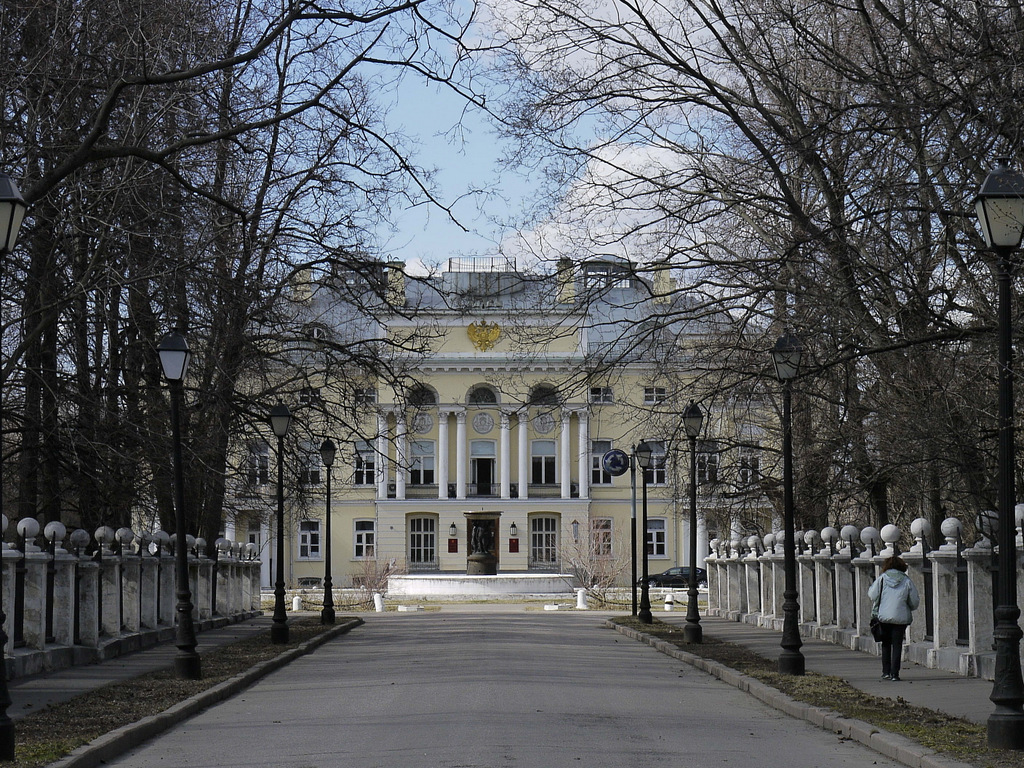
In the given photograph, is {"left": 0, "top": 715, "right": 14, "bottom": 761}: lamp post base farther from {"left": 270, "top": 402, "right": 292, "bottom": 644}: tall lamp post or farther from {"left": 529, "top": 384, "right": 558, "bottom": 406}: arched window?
{"left": 270, "top": 402, "right": 292, "bottom": 644}: tall lamp post

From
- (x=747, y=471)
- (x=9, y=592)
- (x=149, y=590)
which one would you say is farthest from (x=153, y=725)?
(x=747, y=471)

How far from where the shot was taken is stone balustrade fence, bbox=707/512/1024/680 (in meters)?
17.0

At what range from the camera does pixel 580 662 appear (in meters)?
22.2

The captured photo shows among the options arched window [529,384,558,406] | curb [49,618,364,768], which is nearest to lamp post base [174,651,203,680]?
curb [49,618,364,768]

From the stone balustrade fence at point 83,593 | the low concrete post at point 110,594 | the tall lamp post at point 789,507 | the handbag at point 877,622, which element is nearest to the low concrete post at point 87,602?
the stone balustrade fence at point 83,593

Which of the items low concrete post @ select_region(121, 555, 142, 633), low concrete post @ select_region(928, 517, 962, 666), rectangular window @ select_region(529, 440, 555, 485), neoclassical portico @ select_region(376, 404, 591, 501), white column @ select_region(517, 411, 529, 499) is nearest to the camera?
low concrete post @ select_region(928, 517, 962, 666)

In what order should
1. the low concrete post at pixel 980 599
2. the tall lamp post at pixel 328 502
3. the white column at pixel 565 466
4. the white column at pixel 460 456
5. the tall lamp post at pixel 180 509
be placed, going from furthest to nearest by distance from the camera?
the white column at pixel 460 456
the white column at pixel 565 466
the tall lamp post at pixel 328 502
the tall lamp post at pixel 180 509
the low concrete post at pixel 980 599

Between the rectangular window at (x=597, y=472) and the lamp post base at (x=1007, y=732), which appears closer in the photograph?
the lamp post base at (x=1007, y=732)

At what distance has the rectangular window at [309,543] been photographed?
296 feet

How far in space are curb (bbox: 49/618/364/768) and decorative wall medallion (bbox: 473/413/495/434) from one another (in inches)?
2846

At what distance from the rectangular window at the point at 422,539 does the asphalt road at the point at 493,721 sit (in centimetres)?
6962

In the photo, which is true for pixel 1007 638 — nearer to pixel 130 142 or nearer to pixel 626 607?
pixel 130 142

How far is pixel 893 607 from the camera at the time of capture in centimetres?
1764

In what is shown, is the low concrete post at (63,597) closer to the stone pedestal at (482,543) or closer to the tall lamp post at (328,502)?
the tall lamp post at (328,502)
